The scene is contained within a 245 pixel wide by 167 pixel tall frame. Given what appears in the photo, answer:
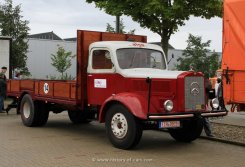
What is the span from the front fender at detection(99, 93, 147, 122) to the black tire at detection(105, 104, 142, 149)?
0.14 meters

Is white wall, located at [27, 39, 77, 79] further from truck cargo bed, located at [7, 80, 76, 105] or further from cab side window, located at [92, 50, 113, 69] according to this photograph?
cab side window, located at [92, 50, 113, 69]

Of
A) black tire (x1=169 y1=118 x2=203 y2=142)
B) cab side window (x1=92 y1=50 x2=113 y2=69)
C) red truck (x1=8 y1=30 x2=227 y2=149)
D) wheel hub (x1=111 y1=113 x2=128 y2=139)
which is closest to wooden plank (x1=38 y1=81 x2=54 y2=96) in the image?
red truck (x1=8 y1=30 x2=227 y2=149)

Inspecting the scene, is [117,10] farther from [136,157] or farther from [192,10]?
[136,157]

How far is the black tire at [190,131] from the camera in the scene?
10242 mm

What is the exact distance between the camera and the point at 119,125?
9.39 meters

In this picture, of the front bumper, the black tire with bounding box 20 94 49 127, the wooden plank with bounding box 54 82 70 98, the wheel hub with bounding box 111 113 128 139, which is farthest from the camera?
the black tire with bounding box 20 94 49 127

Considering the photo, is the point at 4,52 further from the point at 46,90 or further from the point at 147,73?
the point at 147,73

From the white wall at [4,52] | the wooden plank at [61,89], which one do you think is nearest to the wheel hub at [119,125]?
the wooden plank at [61,89]

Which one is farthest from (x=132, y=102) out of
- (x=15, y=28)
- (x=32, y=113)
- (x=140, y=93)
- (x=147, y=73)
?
(x=15, y=28)

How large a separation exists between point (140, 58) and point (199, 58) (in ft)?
117

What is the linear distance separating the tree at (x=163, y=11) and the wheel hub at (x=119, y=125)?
6723 mm

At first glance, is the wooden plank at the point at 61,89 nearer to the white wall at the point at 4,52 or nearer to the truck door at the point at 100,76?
the truck door at the point at 100,76

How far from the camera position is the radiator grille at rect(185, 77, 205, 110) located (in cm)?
927

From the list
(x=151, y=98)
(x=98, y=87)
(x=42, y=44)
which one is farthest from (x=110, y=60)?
(x=42, y=44)
